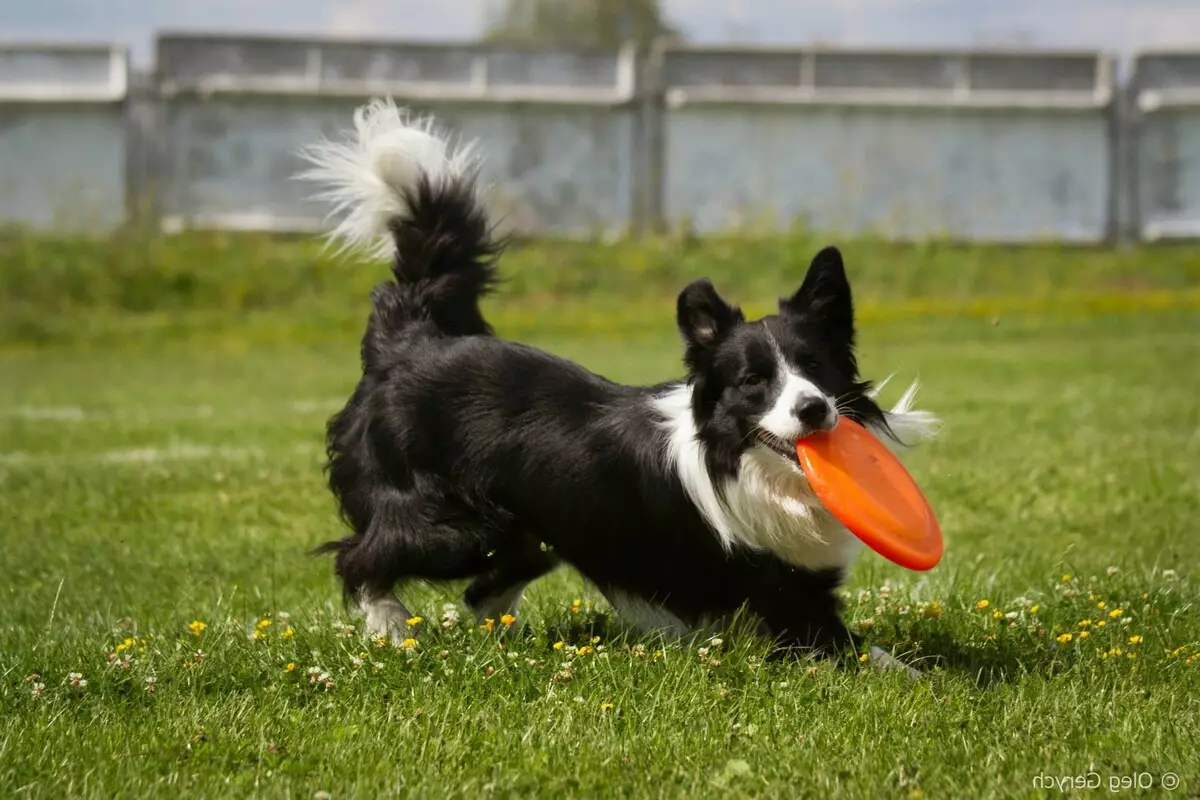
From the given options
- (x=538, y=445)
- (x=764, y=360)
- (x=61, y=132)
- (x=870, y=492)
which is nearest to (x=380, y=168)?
(x=538, y=445)

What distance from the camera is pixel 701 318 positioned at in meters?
5.10

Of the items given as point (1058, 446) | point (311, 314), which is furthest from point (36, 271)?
point (1058, 446)

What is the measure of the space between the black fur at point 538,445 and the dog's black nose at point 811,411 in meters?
0.17

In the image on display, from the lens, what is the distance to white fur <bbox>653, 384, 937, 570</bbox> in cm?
507

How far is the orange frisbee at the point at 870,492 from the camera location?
484 centimetres

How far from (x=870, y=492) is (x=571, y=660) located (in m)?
1.16

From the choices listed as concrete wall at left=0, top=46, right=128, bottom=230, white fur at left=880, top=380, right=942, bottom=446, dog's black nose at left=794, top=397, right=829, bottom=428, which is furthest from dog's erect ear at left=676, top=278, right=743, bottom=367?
concrete wall at left=0, top=46, right=128, bottom=230

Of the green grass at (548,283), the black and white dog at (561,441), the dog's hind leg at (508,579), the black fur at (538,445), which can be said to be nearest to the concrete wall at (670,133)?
the green grass at (548,283)

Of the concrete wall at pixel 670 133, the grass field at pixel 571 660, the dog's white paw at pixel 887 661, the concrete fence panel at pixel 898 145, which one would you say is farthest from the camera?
the concrete fence panel at pixel 898 145

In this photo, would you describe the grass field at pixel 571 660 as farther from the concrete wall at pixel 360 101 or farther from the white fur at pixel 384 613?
the concrete wall at pixel 360 101

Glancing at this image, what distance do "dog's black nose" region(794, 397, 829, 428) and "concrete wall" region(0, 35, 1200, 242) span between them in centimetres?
2343

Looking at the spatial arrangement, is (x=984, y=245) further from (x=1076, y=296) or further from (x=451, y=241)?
(x=451, y=241)

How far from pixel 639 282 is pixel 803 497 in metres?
20.4

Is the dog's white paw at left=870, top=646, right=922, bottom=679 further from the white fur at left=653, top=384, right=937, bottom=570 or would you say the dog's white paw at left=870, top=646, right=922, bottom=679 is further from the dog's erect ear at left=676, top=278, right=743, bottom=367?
the dog's erect ear at left=676, top=278, right=743, bottom=367
